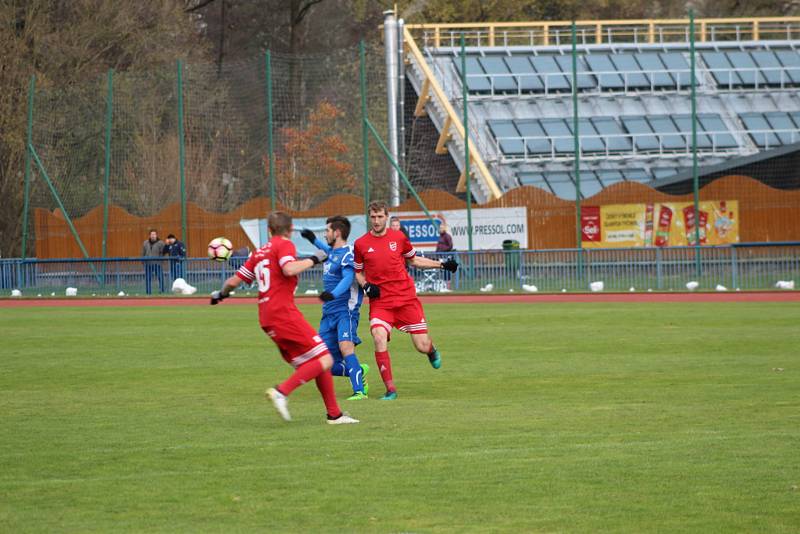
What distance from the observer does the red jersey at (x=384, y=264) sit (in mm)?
13188

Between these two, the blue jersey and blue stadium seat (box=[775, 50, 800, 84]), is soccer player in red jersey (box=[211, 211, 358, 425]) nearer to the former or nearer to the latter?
the blue jersey

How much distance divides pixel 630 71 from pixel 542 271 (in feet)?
65.1

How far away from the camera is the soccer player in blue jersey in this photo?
12.9 metres

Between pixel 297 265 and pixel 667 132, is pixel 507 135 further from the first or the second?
pixel 297 265

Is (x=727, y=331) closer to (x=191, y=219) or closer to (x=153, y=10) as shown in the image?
(x=191, y=219)

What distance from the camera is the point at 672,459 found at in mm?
8836

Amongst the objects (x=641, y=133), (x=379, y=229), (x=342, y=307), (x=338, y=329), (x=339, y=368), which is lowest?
(x=339, y=368)

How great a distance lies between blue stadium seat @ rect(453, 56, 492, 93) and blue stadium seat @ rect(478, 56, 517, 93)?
22 centimetres

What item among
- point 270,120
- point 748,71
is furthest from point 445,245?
point 748,71

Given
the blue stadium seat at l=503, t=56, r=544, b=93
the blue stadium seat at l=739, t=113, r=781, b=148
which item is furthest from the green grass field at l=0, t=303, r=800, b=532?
the blue stadium seat at l=503, t=56, r=544, b=93

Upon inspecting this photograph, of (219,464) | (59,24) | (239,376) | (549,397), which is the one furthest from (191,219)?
(219,464)

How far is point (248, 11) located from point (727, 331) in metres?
46.7

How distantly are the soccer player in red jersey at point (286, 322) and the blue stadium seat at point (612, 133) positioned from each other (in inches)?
1490

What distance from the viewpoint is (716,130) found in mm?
48375
